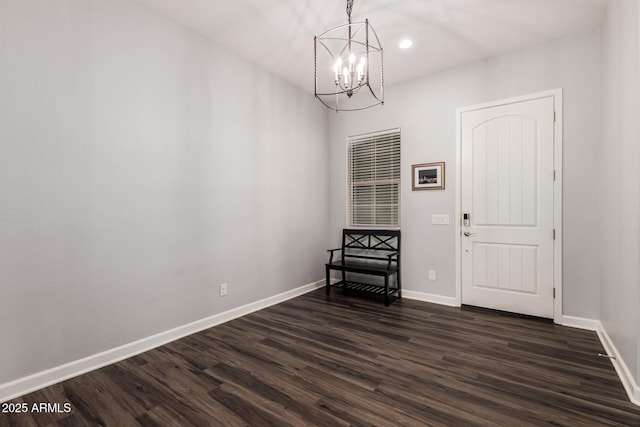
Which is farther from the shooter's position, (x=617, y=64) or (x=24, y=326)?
(x=617, y=64)

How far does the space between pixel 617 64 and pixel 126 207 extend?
3.93m

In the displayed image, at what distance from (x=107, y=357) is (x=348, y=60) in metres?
2.89

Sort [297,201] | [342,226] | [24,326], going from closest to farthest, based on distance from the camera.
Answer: [24,326] → [297,201] → [342,226]

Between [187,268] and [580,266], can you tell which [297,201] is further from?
[580,266]

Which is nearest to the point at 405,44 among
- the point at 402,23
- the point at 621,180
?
the point at 402,23

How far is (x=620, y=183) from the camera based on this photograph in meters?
2.14

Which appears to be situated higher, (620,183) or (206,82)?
(206,82)

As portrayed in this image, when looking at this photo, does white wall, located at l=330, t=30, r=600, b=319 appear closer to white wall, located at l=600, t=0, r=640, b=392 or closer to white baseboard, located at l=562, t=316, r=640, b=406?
white baseboard, located at l=562, t=316, r=640, b=406

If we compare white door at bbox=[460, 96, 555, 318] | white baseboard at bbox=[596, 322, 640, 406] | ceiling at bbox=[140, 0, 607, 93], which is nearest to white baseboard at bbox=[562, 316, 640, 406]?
white baseboard at bbox=[596, 322, 640, 406]

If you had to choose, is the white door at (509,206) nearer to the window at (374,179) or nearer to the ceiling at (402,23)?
the ceiling at (402,23)

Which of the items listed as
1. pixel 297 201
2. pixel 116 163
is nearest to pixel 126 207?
pixel 116 163

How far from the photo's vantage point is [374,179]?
4.38 meters

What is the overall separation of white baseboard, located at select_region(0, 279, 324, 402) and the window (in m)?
1.99

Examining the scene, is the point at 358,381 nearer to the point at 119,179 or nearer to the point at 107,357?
the point at 107,357
